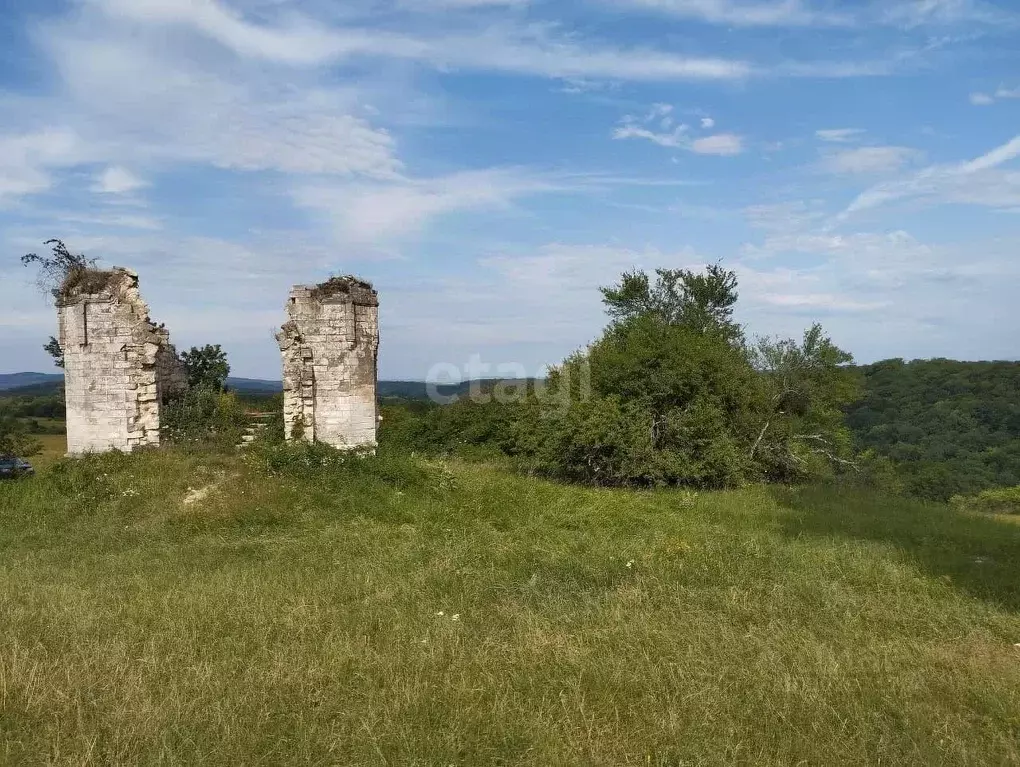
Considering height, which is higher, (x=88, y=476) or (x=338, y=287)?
(x=338, y=287)

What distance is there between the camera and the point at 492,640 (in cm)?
481

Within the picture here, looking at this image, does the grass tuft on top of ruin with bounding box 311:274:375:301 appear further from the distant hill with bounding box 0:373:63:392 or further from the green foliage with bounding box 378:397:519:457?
the distant hill with bounding box 0:373:63:392

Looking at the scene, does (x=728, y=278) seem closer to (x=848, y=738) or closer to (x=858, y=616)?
(x=858, y=616)

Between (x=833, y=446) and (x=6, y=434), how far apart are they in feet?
73.5

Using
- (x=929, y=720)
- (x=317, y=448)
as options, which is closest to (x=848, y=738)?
(x=929, y=720)

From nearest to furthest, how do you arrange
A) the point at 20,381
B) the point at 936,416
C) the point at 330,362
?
the point at 330,362
the point at 936,416
the point at 20,381

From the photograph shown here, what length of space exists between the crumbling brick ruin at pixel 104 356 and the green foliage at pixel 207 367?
2349mm

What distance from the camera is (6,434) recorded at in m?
19.5

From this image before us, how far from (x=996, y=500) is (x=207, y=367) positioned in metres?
27.5

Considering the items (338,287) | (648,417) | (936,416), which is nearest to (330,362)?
(338,287)

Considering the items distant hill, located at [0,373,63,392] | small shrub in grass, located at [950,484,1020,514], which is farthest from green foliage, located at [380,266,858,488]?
distant hill, located at [0,373,63,392]

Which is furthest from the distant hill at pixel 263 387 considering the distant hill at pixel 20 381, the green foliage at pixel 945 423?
the green foliage at pixel 945 423

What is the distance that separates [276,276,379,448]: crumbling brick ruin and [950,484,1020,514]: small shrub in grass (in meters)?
20.9

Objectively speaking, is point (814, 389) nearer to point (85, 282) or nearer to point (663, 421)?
point (663, 421)
